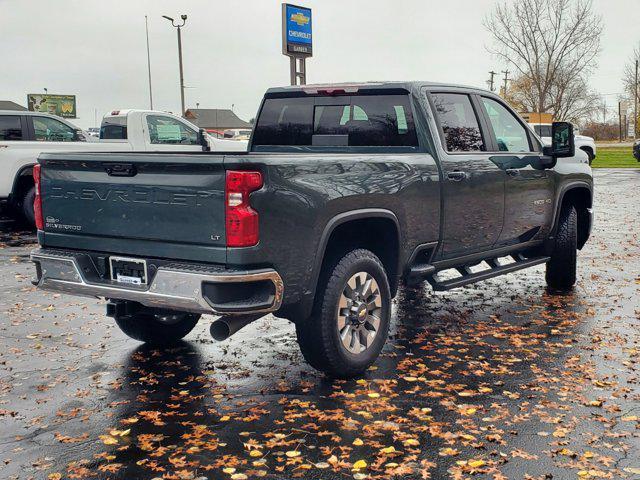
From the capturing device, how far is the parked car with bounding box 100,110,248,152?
1586 cm

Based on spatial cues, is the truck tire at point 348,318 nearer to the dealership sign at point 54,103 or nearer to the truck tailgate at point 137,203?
the truck tailgate at point 137,203

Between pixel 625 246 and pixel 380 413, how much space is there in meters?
7.97

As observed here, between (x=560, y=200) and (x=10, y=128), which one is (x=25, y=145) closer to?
(x=10, y=128)

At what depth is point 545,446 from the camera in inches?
168

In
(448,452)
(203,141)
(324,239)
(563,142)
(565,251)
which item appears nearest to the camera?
(448,452)

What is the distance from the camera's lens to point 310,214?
4926 mm

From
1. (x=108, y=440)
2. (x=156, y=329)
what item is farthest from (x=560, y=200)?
(x=108, y=440)

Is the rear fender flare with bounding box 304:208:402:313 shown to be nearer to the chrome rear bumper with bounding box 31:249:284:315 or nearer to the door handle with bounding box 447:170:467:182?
the chrome rear bumper with bounding box 31:249:284:315

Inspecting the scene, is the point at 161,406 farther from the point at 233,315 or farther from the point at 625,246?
the point at 625,246

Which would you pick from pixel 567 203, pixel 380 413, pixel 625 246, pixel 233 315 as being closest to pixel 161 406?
pixel 233 315

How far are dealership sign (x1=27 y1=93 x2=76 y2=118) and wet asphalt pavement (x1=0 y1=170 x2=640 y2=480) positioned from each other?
9484 centimetres

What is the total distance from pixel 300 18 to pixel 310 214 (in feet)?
51.0

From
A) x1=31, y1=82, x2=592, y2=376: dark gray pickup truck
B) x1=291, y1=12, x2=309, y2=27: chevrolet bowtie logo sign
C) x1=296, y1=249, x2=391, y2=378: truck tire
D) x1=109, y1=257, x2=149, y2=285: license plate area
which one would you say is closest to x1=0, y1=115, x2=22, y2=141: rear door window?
x1=291, y1=12, x2=309, y2=27: chevrolet bowtie logo sign

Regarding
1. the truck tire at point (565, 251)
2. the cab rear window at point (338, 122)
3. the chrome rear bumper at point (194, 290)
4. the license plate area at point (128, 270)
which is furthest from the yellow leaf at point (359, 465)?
the truck tire at point (565, 251)
